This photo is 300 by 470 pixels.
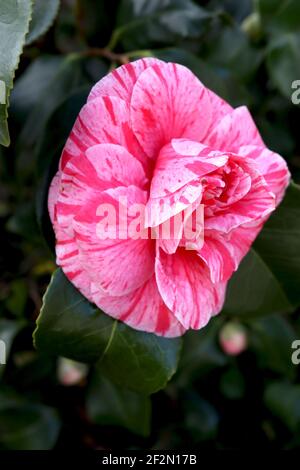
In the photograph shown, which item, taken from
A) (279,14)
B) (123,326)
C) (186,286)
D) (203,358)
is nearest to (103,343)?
(123,326)

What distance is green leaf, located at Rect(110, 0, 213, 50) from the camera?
2.72ft

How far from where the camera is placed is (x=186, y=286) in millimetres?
516

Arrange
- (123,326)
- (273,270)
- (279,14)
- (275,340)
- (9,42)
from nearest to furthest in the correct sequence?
1. (9,42)
2. (123,326)
3. (273,270)
4. (279,14)
5. (275,340)

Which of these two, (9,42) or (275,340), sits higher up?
(9,42)

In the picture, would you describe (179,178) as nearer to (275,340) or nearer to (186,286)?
(186,286)

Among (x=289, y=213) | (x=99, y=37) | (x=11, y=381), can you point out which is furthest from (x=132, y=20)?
(x=11, y=381)

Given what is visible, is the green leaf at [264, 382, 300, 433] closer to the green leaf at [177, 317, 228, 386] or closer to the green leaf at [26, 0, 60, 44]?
the green leaf at [177, 317, 228, 386]

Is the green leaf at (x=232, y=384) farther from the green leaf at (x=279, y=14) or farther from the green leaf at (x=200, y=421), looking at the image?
the green leaf at (x=279, y=14)

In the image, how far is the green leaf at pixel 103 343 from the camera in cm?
57

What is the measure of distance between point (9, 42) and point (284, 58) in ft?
1.93

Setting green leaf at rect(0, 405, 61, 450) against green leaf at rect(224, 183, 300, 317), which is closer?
green leaf at rect(224, 183, 300, 317)

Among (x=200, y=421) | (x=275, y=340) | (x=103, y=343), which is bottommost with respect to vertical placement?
(x=200, y=421)

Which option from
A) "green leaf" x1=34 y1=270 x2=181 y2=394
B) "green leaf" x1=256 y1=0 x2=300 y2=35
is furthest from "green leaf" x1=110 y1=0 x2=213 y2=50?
"green leaf" x1=34 y1=270 x2=181 y2=394

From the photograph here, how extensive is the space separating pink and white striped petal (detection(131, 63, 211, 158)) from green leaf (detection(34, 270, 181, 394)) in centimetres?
15
